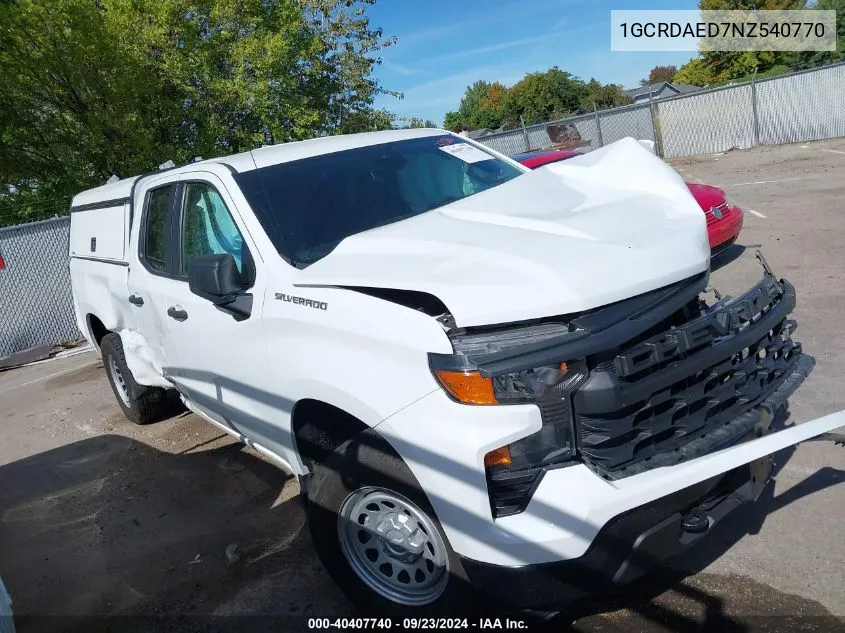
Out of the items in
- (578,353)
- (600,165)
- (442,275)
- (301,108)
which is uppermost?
(301,108)

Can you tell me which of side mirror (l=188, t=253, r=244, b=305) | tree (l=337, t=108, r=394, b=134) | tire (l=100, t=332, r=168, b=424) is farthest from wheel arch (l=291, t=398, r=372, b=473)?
tree (l=337, t=108, r=394, b=134)

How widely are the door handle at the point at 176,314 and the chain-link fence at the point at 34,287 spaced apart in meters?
7.93

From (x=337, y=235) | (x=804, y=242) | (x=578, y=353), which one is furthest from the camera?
(x=804, y=242)

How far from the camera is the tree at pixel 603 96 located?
70000mm

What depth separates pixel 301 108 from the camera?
50.7 feet

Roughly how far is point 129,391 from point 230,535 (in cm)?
238

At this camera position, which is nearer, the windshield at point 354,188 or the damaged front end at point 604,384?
the damaged front end at point 604,384

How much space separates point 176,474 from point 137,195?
2.06m

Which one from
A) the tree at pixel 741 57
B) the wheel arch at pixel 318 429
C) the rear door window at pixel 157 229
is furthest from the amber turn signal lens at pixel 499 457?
the tree at pixel 741 57

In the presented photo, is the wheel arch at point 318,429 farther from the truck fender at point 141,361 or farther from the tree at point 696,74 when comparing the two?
the tree at point 696,74

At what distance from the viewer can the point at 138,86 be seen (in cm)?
1339

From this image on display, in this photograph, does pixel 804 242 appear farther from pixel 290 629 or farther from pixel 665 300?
pixel 290 629

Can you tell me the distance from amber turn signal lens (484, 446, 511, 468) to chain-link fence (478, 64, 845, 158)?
65.9 feet

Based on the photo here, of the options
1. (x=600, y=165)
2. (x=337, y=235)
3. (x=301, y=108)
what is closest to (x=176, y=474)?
(x=337, y=235)
